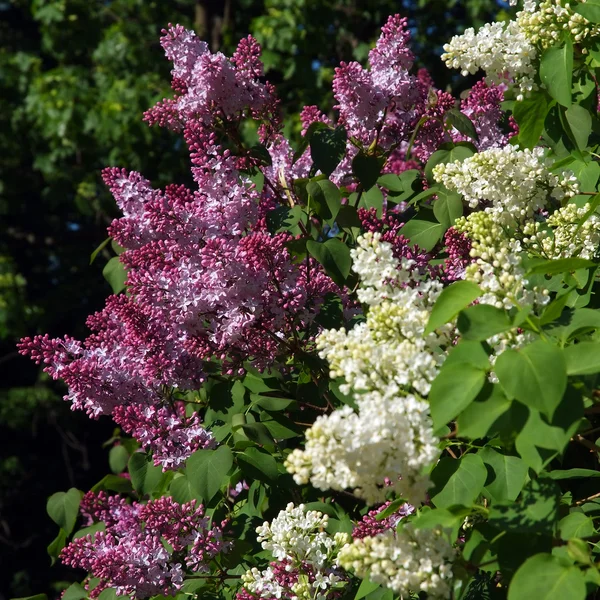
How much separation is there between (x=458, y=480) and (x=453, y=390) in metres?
0.33

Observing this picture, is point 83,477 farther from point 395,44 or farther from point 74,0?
point 395,44

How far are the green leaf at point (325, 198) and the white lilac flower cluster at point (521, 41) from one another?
423 mm

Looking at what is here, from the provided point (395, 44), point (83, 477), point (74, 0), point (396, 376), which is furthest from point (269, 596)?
point (74, 0)

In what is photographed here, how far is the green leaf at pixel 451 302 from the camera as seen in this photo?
124 cm

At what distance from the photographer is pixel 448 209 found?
196 centimetres

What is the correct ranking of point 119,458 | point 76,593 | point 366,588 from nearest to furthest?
point 366,588 < point 76,593 < point 119,458

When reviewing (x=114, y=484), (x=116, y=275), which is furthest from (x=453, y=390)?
(x=114, y=484)

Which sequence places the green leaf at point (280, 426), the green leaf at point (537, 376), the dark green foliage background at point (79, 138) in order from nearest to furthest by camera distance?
1. the green leaf at point (537, 376)
2. the green leaf at point (280, 426)
3. the dark green foliage background at point (79, 138)

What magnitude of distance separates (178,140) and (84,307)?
1912mm

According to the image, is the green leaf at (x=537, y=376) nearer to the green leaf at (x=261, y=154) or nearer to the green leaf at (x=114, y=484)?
the green leaf at (x=261, y=154)

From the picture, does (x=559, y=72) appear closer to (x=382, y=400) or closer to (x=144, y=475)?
(x=382, y=400)

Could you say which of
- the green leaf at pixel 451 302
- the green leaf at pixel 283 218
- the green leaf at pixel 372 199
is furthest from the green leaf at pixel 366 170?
the green leaf at pixel 451 302

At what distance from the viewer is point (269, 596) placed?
1.74m

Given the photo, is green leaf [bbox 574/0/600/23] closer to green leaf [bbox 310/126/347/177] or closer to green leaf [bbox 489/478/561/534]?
green leaf [bbox 310/126/347/177]
